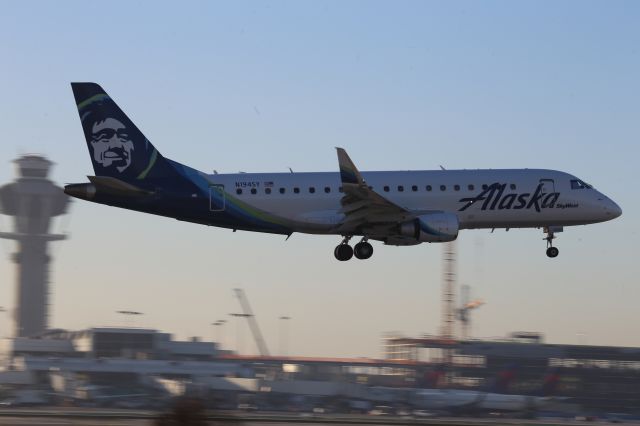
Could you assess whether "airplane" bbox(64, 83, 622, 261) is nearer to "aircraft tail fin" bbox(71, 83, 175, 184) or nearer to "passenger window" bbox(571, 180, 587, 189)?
"aircraft tail fin" bbox(71, 83, 175, 184)

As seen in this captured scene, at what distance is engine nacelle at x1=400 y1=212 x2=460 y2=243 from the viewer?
211 feet

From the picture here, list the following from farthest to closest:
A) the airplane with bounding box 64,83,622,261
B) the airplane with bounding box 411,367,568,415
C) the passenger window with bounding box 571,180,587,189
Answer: the airplane with bounding box 411,367,568,415
the passenger window with bounding box 571,180,587,189
the airplane with bounding box 64,83,622,261

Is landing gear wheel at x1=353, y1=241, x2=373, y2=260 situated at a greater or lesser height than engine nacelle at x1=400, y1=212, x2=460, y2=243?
lesser

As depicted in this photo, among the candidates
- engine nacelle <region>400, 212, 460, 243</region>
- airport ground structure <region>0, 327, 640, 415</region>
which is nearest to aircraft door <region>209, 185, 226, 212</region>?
engine nacelle <region>400, 212, 460, 243</region>

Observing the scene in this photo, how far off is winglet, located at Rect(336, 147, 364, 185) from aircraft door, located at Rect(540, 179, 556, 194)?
1335 cm

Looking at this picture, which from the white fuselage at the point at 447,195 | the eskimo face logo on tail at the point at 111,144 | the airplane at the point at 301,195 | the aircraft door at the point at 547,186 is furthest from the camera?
the aircraft door at the point at 547,186

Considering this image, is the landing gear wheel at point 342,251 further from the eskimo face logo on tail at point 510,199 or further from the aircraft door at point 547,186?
the aircraft door at point 547,186

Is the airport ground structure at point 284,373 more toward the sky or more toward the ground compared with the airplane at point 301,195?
more toward the ground

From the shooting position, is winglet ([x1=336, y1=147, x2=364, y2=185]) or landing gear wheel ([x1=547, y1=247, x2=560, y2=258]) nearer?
winglet ([x1=336, y1=147, x2=364, y2=185])

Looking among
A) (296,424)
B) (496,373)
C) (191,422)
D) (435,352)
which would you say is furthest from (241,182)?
(435,352)

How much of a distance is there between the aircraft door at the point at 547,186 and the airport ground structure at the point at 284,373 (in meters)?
40.3

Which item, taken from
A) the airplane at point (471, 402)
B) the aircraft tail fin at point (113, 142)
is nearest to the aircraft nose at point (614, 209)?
the aircraft tail fin at point (113, 142)

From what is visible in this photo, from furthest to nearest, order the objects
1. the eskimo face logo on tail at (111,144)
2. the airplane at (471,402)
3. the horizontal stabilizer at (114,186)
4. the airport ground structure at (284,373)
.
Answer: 1. the airport ground structure at (284,373)
2. the airplane at (471,402)
3. the eskimo face logo on tail at (111,144)
4. the horizontal stabilizer at (114,186)

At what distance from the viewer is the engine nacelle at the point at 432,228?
6425cm
